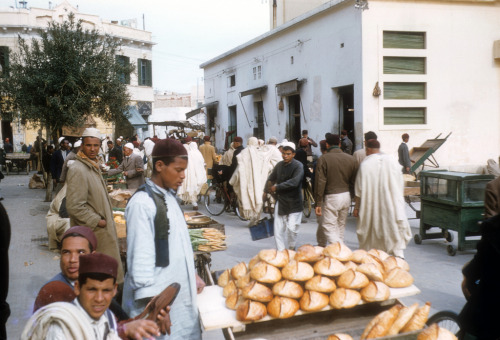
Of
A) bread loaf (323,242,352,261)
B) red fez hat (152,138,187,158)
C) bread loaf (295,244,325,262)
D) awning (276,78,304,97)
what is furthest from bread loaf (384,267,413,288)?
awning (276,78,304,97)

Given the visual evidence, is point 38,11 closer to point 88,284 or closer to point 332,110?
point 332,110

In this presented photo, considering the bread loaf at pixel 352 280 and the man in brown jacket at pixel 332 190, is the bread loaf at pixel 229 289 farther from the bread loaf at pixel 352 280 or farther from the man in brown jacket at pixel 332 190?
the man in brown jacket at pixel 332 190

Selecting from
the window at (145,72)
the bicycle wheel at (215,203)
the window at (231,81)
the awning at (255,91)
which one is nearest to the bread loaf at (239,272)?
the bicycle wheel at (215,203)

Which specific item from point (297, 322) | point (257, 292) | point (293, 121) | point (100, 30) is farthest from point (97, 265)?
point (100, 30)

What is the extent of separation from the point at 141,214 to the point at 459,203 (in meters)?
6.24

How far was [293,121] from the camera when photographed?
2095cm

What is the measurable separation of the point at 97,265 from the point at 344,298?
1991mm

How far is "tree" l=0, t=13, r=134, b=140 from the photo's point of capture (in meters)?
14.7

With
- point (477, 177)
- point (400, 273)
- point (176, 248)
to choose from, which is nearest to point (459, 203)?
point (477, 177)

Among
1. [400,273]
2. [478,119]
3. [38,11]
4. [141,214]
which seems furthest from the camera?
[38,11]

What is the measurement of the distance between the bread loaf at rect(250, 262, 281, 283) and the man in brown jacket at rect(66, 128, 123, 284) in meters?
1.50

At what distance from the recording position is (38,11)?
3209cm

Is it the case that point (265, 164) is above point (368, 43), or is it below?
below

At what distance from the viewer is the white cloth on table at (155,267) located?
9.35ft
